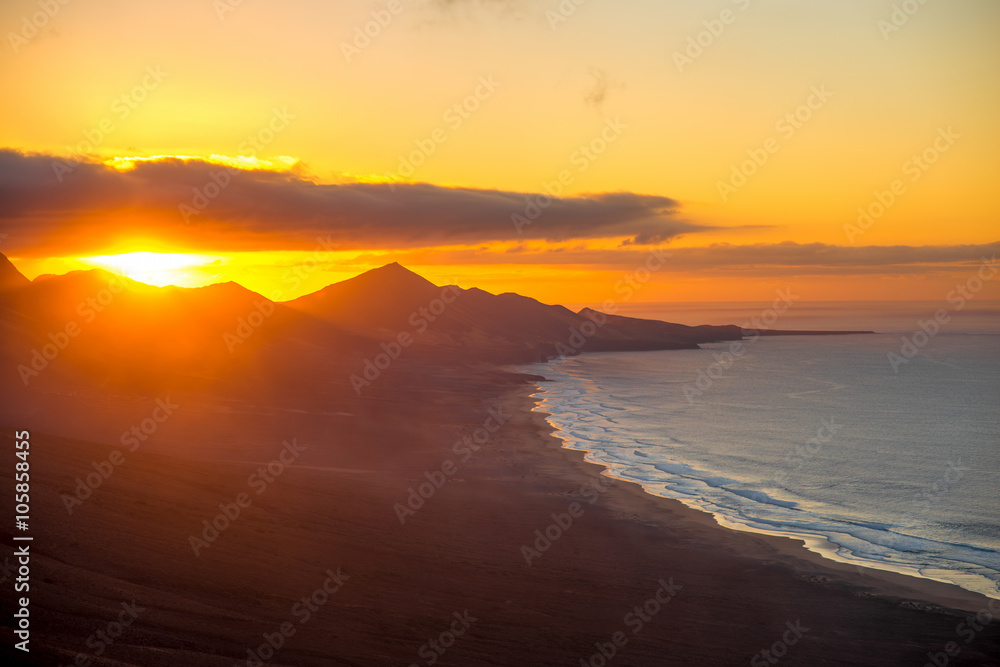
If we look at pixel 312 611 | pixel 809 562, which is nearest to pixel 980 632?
pixel 809 562
